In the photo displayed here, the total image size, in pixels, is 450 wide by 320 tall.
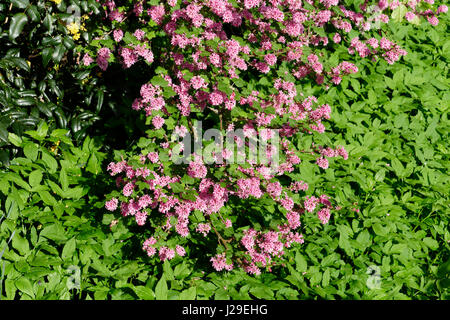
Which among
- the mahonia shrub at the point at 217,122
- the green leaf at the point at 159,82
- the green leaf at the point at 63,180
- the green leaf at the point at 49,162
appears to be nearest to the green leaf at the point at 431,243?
the mahonia shrub at the point at 217,122

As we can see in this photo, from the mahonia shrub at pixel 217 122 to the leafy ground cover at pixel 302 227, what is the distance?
0.13 metres

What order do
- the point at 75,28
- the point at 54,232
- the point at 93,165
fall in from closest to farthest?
the point at 54,232 < the point at 93,165 < the point at 75,28

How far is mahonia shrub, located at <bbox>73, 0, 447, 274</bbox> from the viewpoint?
99.7 inches

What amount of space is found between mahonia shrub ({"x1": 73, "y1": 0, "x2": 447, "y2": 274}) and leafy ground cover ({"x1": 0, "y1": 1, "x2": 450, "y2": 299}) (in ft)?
0.42

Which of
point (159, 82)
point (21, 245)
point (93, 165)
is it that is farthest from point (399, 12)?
point (21, 245)

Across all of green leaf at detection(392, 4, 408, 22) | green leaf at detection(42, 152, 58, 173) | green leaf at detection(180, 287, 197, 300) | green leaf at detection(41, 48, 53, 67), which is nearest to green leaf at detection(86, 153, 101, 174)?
green leaf at detection(42, 152, 58, 173)

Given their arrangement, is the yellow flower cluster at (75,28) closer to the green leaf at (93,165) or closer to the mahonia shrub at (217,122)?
the mahonia shrub at (217,122)

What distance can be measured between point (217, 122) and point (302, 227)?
911mm

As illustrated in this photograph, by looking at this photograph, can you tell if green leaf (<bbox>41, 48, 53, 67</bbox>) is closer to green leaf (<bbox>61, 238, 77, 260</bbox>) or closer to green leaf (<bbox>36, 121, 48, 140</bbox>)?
green leaf (<bbox>36, 121, 48, 140</bbox>)

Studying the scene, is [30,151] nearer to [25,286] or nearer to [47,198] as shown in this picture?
[47,198]

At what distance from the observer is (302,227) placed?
3088mm

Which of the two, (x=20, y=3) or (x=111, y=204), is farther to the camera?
(x=20, y=3)

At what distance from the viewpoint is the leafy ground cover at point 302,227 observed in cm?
249

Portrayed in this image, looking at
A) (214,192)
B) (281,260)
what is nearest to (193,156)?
(214,192)
